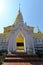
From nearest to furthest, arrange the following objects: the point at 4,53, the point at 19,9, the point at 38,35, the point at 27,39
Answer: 1. the point at 4,53
2. the point at 27,39
3. the point at 38,35
4. the point at 19,9

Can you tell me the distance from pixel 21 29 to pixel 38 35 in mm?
2174

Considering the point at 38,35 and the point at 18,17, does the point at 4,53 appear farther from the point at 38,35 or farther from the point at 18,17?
the point at 18,17

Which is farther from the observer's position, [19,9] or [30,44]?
[19,9]

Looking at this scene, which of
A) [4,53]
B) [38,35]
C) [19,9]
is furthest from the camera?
[19,9]

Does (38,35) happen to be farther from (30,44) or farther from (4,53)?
(4,53)

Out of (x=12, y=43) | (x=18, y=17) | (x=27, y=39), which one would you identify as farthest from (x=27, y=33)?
(x=18, y=17)

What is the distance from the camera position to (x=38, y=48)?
12648 mm

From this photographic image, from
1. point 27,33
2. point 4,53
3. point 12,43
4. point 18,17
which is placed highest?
point 18,17

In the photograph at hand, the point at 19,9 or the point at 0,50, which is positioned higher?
the point at 19,9

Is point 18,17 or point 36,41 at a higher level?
point 18,17

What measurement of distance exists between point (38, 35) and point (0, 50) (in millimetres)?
4143

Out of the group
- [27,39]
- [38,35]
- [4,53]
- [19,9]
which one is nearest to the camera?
[4,53]

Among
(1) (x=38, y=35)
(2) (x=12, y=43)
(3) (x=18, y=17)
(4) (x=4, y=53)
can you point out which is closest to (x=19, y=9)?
(3) (x=18, y=17)

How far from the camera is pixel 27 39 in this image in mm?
12539
